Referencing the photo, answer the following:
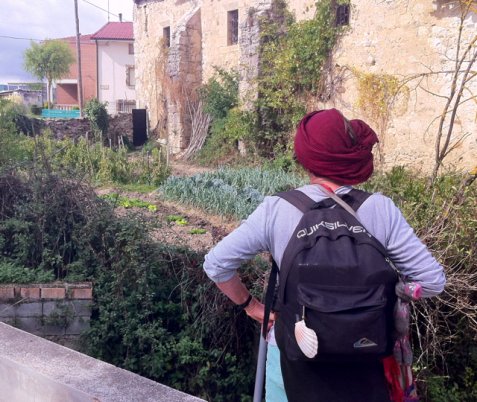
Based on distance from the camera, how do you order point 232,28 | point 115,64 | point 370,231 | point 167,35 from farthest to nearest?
point 115,64
point 167,35
point 232,28
point 370,231

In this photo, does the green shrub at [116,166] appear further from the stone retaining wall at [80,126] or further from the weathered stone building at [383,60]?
the stone retaining wall at [80,126]

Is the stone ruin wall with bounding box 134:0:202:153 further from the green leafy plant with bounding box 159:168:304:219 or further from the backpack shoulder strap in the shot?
the backpack shoulder strap

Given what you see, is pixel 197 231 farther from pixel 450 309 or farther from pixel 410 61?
pixel 410 61

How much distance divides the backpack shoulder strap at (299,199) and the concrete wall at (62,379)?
1048mm

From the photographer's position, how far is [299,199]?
6.33ft

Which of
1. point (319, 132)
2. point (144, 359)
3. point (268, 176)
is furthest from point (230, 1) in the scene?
point (319, 132)

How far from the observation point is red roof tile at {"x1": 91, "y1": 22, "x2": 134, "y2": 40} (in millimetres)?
39938

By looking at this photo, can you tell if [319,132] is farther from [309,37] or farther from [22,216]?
[309,37]

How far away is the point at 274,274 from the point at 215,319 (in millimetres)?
1859

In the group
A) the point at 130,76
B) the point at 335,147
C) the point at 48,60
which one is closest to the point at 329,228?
the point at 335,147

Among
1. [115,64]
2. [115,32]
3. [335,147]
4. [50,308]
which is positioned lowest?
[50,308]

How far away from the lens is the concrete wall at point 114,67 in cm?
4000

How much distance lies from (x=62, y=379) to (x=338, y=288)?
1472 mm

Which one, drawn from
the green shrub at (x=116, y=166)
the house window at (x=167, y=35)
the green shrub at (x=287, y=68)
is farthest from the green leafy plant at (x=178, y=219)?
the house window at (x=167, y=35)
